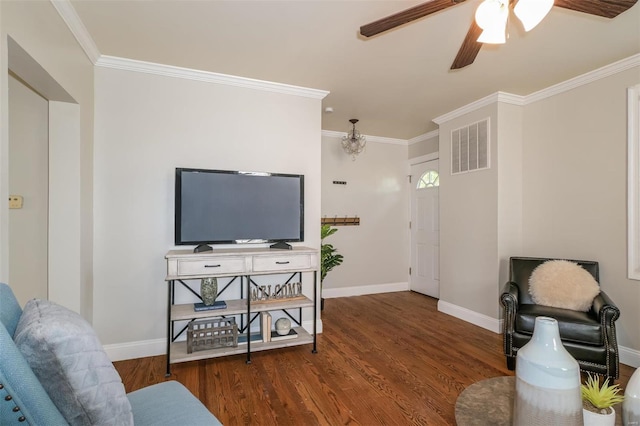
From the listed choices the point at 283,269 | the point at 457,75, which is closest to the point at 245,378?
the point at 283,269

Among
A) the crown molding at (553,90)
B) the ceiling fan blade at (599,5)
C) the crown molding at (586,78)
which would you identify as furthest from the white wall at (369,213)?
the ceiling fan blade at (599,5)

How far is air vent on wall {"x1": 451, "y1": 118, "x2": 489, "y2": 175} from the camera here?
3602 mm

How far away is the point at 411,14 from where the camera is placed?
149 centimetres

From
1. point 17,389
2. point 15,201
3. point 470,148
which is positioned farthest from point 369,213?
point 17,389

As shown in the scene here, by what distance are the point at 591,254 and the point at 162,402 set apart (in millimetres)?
3603

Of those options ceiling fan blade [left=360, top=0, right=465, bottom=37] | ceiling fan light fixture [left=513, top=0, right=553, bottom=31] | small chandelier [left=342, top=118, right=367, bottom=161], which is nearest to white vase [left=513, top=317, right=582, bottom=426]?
ceiling fan light fixture [left=513, top=0, right=553, bottom=31]

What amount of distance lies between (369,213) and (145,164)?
3339 mm

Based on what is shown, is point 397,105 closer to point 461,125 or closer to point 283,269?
point 461,125

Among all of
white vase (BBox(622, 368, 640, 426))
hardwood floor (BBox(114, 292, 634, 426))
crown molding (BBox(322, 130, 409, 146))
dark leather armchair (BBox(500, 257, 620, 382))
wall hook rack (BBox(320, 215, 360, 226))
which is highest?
crown molding (BBox(322, 130, 409, 146))

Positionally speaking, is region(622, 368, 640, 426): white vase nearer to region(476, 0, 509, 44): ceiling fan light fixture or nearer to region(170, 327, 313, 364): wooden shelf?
region(476, 0, 509, 44): ceiling fan light fixture

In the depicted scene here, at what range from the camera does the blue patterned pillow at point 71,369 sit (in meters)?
0.87

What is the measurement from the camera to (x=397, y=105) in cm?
377

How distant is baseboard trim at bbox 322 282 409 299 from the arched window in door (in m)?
1.66

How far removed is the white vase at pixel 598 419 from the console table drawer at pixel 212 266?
223cm
